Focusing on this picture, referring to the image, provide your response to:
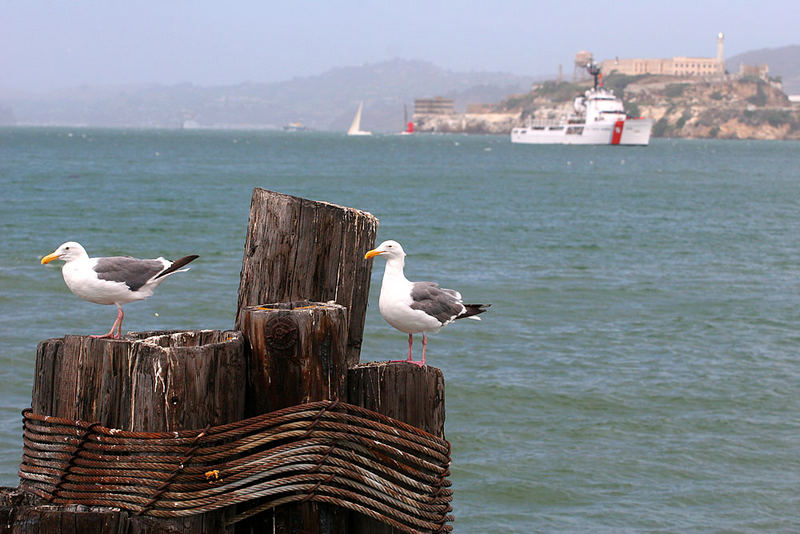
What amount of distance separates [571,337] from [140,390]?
1208cm

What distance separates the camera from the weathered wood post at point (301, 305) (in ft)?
10.5

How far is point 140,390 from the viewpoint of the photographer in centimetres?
301

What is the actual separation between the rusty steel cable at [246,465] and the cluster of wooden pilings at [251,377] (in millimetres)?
55

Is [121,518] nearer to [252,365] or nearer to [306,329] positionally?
[252,365]

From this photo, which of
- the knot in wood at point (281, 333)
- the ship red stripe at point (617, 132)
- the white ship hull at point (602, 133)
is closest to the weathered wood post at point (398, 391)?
the knot in wood at point (281, 333)

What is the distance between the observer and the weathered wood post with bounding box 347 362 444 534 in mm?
3430

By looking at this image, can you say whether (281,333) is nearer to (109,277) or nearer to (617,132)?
(109,277)

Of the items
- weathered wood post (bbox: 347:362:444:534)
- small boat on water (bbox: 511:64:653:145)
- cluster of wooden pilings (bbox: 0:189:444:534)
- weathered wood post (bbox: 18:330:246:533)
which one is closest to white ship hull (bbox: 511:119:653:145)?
small boat on water (bbox: 511:64:653:145)

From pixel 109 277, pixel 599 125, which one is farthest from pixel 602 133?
pixel 109 277

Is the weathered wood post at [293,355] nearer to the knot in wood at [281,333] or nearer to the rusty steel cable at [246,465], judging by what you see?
the knot in wood at [281,333]

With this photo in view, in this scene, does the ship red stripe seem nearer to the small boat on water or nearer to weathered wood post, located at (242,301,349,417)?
the small boat on water

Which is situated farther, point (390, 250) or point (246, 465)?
point (390, 250)

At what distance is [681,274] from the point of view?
22172 millimetres

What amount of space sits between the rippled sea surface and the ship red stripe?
102 meters
